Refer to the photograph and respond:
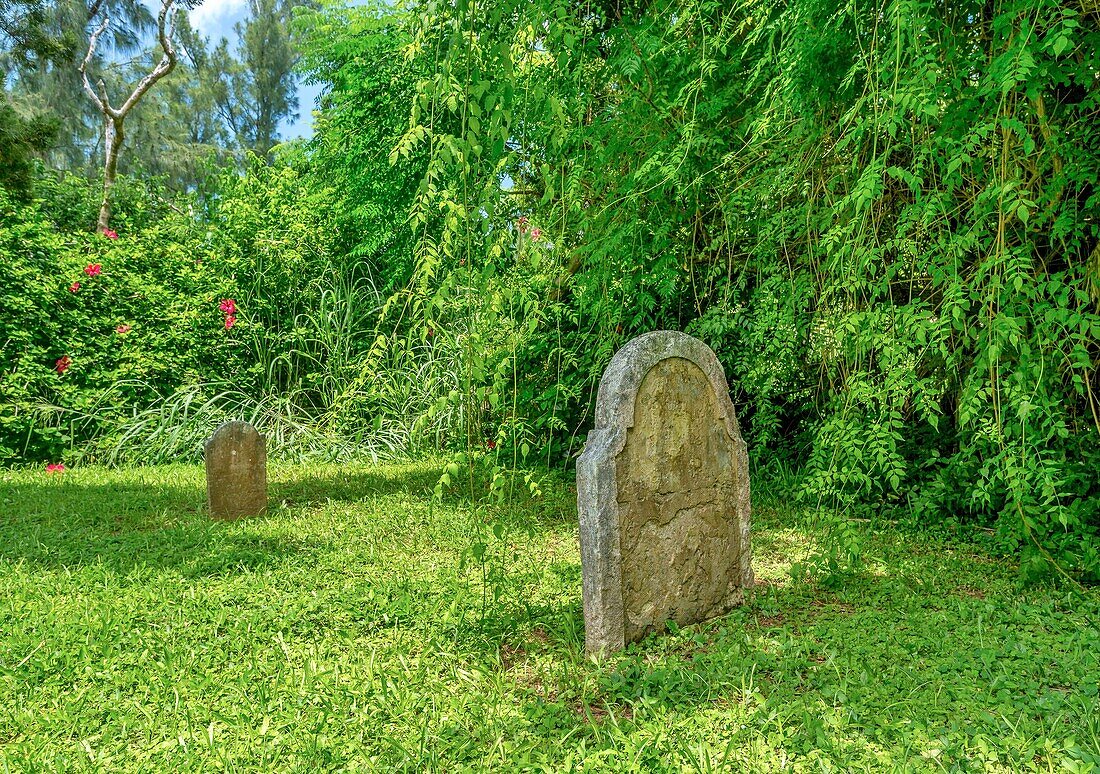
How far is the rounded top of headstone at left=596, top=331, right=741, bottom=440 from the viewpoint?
3.07 m

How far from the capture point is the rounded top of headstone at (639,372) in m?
3.07

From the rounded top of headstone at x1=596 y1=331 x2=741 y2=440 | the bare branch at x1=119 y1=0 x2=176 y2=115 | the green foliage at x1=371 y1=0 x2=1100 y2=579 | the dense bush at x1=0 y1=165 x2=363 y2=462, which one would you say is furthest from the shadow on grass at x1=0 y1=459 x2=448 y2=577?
the bare branch at x1=119 y1=0 x2=176 y2=115

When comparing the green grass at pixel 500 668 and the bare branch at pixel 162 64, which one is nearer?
the green grass at pixel 500 668

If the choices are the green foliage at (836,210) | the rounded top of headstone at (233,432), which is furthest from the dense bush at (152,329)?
the green foliage at (836,210)

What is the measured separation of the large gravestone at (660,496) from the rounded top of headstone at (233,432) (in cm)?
330

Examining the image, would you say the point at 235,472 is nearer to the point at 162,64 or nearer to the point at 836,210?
the point at 836,210

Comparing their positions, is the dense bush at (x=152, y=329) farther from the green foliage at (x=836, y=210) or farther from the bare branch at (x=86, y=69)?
the bare branch at (x=86, y=69)

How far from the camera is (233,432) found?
5359mm

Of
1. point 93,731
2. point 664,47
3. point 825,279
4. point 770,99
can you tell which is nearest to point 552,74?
point 664,47

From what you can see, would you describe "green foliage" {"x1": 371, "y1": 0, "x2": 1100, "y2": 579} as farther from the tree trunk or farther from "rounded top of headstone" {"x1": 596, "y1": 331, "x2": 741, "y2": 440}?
the tree trunk

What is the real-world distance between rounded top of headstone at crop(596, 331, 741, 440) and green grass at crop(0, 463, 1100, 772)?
0.88 meters

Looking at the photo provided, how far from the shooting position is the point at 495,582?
3.53 metres

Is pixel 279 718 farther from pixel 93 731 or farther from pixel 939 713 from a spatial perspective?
pixel 939 713

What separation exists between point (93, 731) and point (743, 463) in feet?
9.12
